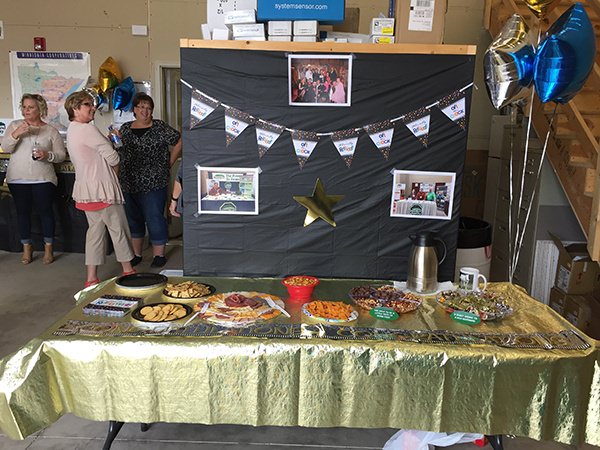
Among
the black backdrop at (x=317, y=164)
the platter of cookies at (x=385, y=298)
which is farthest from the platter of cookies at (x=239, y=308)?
the black backdrop at (x=317, y=164)

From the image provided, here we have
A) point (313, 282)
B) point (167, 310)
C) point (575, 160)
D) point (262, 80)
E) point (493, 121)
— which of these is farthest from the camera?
point (493, 121)

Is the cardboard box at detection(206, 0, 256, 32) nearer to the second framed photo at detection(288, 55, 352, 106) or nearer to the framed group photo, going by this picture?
the second framed photo at detection(288, 55, 352, 106)

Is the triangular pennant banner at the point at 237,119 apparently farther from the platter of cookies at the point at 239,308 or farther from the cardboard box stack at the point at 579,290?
the cardboard box stack at the point at 579,290

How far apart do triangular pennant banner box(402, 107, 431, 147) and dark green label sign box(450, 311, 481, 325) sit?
95cm

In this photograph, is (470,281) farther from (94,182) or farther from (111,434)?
(94,182)

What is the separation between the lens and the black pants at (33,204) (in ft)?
15.7

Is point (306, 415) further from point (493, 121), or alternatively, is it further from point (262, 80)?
point (493, 121)

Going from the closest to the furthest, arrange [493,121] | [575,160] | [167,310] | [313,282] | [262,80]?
1. [167,310]
2. [313,282]
3. [262,80]
4. [575,160]
5. [493,121]

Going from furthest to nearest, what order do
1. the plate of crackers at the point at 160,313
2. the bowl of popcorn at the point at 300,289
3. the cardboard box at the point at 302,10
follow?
the cardboard box at the point at 302,10, the bowl of popcorn at the point at 300,289, the plate of crackers at the point at 160,313

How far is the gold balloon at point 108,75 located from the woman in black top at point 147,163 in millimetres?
923

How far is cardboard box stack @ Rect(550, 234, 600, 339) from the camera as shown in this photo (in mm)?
3377

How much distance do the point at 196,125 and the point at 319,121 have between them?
1.95 ft

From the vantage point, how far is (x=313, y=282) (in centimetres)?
216

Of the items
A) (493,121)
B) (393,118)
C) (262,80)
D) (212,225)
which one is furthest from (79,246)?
(493,121)
